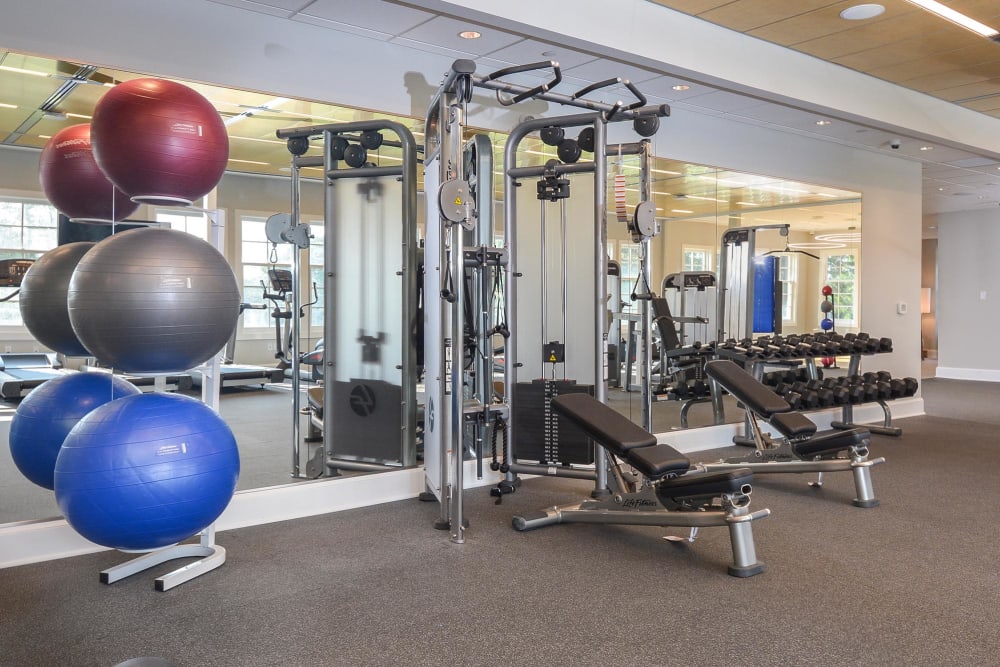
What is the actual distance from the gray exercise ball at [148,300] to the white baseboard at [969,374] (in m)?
11.8

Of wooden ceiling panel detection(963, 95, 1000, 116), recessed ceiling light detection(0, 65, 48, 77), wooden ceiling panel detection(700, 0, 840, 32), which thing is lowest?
recessed ceiling light detection(0, 65, 48, 77)

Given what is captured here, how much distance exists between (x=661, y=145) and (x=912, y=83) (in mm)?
2183

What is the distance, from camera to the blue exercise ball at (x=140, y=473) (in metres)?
2.48

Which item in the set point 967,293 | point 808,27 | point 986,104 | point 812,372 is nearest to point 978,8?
point 808,27

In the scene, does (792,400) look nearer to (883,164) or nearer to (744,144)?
(744,144)

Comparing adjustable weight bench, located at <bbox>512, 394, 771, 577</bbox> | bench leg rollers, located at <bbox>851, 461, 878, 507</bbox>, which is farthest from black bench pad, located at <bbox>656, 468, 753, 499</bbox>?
bench leg rollers, located at <bbox>851, 461, 878, 507</bbox>

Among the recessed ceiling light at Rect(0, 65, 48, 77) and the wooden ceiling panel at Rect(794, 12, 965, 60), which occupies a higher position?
the wooden ceiling panel at Rect(794, 12, 965, 60)

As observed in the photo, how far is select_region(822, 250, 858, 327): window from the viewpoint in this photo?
690 cm

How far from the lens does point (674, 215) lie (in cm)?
567

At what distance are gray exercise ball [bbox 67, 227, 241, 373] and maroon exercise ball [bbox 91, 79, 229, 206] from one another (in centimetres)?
18

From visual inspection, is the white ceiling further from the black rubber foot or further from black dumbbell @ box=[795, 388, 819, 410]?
the black rubber foot

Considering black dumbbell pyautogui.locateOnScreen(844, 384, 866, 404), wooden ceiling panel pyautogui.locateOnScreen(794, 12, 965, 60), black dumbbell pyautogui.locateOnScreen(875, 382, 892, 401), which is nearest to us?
wooden ceiling panel pyautogui.locateOnScreen(794, 12, 965, 60)

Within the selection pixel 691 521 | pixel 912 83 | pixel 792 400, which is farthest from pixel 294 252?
pixel 912 83

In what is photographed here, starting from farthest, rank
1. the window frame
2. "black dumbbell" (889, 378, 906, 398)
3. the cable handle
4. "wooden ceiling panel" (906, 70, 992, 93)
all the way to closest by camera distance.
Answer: the window frame
"black dumbbell" (889, 378, 906, 398)
"wooden ceiling panel" (906, 70, 992, 93)
the cable handle
